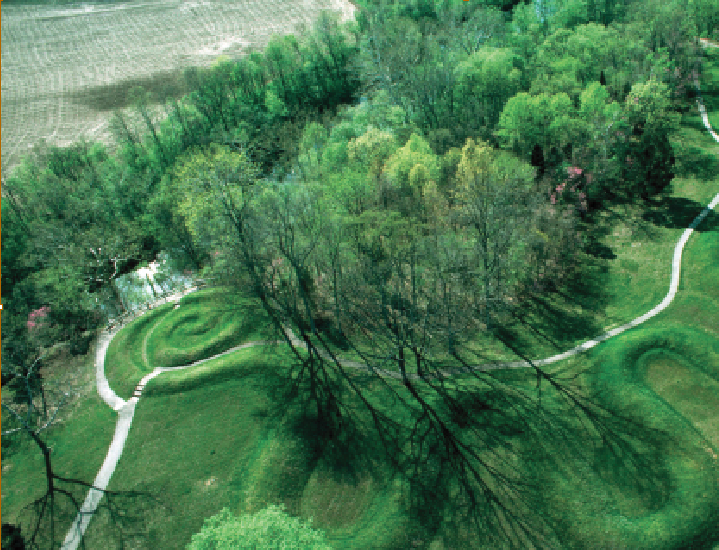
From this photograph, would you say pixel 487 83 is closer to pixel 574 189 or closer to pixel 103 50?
pixel 574 189

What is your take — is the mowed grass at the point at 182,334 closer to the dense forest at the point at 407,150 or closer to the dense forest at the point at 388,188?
the dense forest at the point at 388,188

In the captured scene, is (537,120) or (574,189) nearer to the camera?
(574,189)

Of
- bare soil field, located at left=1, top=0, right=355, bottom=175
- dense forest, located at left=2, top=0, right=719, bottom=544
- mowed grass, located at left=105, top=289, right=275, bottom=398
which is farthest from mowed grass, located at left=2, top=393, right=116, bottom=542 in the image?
bare soil field, located at left=1, top=0, right=355, bottom=175

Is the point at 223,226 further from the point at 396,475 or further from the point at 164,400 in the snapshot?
the point at 396,475

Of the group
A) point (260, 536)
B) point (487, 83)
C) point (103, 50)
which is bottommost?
point (260, 536)

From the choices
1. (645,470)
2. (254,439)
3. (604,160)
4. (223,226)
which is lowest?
(645,470)

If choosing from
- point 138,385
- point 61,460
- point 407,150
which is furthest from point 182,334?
point 407,150

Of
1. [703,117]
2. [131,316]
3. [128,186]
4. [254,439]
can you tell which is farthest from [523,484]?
[703,117]
